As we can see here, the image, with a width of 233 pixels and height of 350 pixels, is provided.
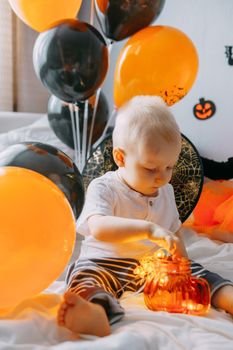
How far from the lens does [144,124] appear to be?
1.16 metres

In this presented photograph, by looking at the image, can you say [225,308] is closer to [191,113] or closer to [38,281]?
[38,281]

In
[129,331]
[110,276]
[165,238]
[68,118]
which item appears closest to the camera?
[129,331]

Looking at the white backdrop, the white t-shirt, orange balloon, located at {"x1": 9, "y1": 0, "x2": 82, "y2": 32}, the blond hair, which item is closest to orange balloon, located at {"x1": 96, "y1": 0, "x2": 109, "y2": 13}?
orange balloon, located at {"x1": 9, "y1": 0, "x2": 82, "y2": 32}

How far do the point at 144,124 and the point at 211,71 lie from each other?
139 cm

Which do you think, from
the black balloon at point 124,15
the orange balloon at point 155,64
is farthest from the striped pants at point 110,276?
the black balloon at point 124,15

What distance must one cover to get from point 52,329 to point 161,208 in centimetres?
53

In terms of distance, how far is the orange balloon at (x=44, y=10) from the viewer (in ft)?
5.00

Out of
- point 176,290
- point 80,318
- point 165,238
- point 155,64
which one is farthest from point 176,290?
point 155,64

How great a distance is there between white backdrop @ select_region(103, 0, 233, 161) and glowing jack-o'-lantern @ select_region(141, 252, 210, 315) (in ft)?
4.68

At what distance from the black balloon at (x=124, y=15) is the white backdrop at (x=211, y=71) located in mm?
925

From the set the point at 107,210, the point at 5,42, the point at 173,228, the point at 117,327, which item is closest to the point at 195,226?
the point at 173,228

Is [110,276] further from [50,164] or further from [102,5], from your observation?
[102,5]

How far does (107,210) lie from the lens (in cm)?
119

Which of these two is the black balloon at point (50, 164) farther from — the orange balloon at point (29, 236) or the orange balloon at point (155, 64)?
the orange balloon at point (155, 64)
